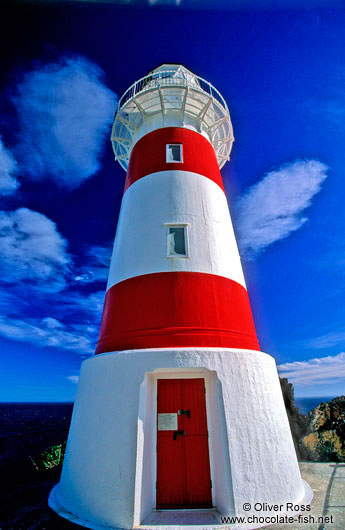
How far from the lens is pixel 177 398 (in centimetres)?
561

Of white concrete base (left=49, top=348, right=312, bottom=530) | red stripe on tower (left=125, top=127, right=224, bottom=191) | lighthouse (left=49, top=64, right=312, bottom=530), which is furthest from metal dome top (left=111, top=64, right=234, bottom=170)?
white concrete base (left=49, top=348, right=312, bottom=530)

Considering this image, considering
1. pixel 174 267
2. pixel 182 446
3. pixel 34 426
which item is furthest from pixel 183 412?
pixel 34 426

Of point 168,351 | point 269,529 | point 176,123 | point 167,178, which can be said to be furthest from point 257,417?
point 176,123

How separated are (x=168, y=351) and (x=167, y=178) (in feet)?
16.5

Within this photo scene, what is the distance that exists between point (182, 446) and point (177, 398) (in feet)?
2.84

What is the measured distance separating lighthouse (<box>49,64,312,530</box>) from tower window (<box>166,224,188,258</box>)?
3 centimetres

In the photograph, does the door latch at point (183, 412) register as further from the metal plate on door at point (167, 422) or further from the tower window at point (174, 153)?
the tower window at point (174, 153)

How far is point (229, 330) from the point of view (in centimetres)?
609

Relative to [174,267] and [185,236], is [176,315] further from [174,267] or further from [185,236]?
[185,236]

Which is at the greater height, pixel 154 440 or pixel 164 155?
pixel 164 155

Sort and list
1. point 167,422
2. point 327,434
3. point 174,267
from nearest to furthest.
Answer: point 167,422
point 174,267
point 327,434

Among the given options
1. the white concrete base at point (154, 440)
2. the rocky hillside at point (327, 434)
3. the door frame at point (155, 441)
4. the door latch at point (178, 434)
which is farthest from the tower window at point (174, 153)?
the rocky hillside at point (327, 434)

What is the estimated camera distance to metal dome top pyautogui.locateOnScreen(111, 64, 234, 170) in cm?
931

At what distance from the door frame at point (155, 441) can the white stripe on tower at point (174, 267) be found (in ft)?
2.26
